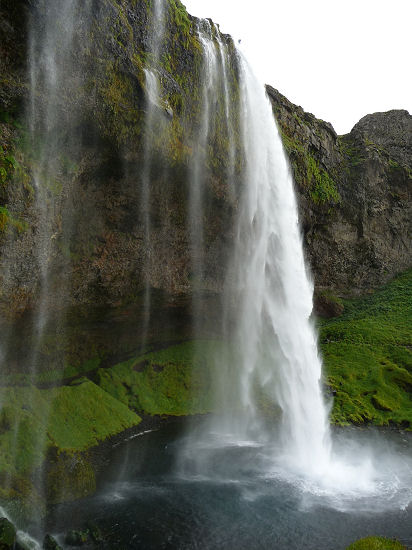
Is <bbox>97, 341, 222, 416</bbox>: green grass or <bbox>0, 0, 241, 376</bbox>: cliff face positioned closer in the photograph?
<bbox>0, 0, 241, 376</bbox>: cliff face

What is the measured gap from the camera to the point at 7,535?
378 inches

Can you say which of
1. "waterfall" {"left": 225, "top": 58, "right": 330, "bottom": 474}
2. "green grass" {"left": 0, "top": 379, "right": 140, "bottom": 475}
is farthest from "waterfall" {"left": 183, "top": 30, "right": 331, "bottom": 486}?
"green grass" {"left": 0, "top": 379, "right": 140, "bottom": 475}

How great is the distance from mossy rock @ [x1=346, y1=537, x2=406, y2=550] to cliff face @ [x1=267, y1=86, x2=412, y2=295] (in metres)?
22.4

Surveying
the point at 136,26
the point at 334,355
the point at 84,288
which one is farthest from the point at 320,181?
the point at 84,288

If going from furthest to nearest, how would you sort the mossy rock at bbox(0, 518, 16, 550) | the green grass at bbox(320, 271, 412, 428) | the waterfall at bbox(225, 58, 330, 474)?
the green grass at bbox(320, 271, 412, 428) < the waterfall at bbox(225, 58, 330, 474) < the mossy rock at bbox(0, 518, 16, 550)

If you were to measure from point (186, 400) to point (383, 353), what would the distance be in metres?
14.6

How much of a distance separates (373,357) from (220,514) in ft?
63.2

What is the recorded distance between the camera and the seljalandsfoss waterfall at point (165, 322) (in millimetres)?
12359

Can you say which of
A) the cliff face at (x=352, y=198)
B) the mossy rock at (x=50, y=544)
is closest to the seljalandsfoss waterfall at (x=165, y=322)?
the mossy rock at (x=50, y=544)

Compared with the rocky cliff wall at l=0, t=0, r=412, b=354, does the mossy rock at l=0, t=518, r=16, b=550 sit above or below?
below

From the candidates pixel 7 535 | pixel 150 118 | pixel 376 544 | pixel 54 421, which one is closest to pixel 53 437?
pixel 54 421

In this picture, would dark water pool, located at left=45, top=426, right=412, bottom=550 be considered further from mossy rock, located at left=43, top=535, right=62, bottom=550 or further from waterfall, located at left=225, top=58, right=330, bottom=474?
waterfall, located at left=225, top=58, right=330, bottom=474

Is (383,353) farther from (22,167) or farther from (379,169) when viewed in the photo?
(22,167)

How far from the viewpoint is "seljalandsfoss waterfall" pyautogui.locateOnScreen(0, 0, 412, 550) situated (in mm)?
12359
